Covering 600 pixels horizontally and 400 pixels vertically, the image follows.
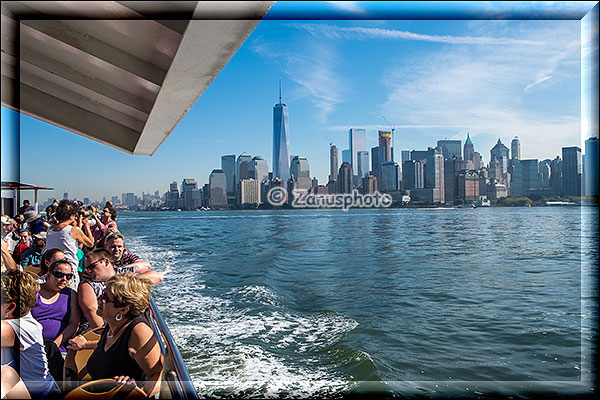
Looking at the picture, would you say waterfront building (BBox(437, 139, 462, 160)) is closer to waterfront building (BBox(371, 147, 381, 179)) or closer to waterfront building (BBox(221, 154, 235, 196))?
waterfront building (BBox(371, 147, 381, 179))

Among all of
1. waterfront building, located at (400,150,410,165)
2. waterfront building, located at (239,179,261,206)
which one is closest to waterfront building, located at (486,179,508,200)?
waterfront building, located at (400,150,410,165)

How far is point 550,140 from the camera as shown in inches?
1702

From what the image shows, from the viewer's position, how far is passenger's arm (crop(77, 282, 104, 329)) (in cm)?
153

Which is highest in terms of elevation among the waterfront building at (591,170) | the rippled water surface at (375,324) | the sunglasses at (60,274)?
the waterfront building at (591,170)

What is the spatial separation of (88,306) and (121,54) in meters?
0.92

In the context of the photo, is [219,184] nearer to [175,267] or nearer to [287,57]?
[287,57]

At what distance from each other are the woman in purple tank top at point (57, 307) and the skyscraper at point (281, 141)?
4191 centimetres

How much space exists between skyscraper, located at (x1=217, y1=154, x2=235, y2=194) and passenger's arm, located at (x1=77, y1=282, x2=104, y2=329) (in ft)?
137

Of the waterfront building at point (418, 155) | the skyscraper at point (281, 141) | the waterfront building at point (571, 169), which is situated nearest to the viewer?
the waterfront building at point (571, 169)

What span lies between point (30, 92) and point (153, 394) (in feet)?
5.42

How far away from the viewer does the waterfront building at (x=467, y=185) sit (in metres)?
32.9

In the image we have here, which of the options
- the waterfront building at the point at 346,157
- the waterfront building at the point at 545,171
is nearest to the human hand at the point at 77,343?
the waterfront building at the point at 545,171

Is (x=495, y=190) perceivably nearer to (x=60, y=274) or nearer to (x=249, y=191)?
(x=249, y=191)

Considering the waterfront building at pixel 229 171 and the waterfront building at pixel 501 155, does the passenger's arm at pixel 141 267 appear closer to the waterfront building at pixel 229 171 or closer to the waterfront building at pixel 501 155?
the waterfront building at pixel 501 155
